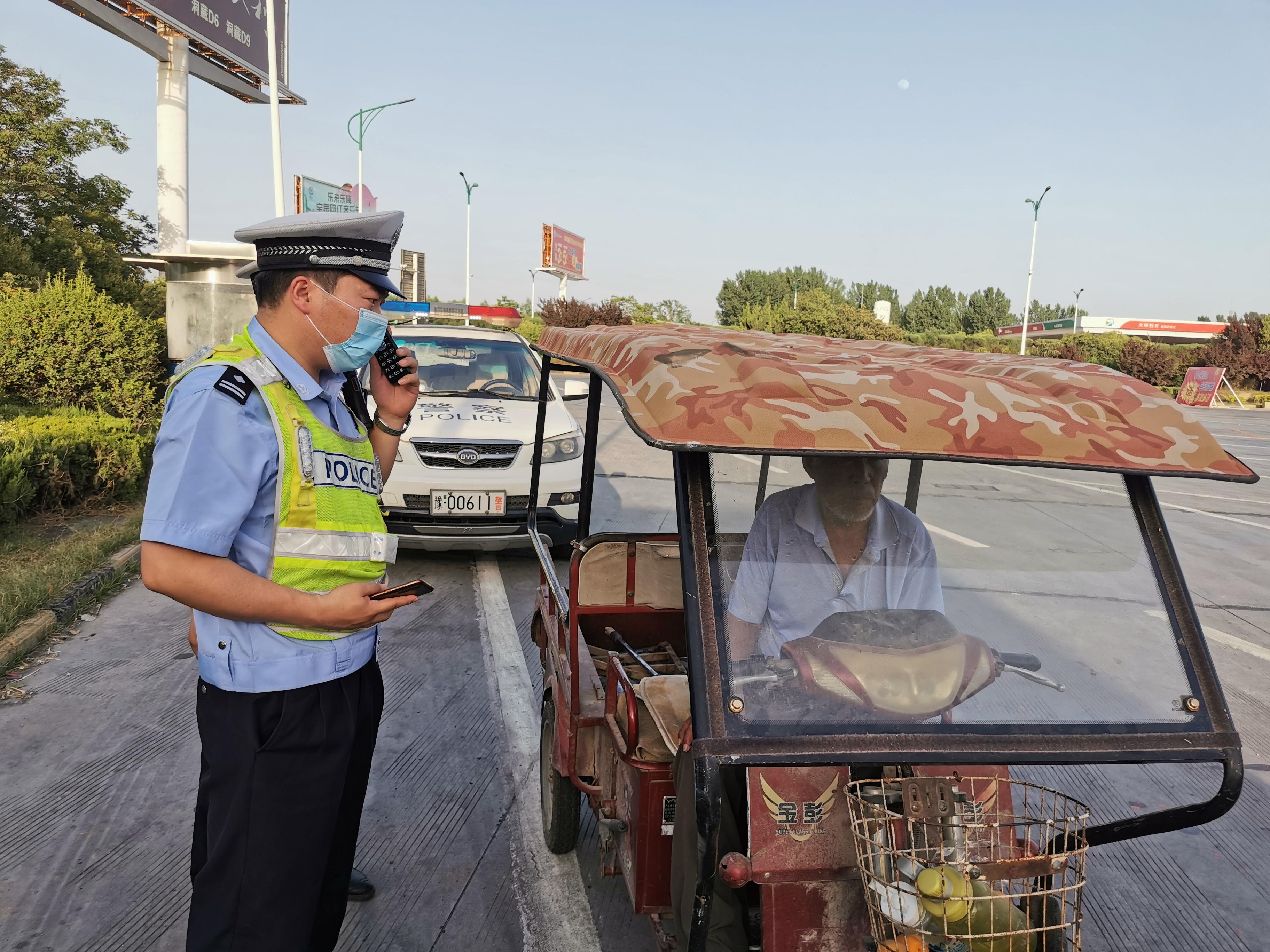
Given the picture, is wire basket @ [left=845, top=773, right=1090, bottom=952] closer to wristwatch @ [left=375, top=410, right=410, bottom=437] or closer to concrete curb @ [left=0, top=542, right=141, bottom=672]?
wristwatch @ [left=375, top=410, right=410, bottom=437]

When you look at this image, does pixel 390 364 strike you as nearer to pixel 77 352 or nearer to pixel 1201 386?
pixel 77 352

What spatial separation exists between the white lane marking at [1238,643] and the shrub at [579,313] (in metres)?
36.0

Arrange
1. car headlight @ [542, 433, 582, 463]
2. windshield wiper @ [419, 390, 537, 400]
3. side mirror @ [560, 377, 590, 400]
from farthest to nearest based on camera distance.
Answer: windshield wiper @ [419, 390, 537, 400]
car headlight @ [542, 433, 582, 463]
side mirror @ [560, 377, 590, 400]

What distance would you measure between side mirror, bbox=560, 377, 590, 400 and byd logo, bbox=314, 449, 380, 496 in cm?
282

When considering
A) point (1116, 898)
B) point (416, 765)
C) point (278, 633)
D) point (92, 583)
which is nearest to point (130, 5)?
point (92, 583)

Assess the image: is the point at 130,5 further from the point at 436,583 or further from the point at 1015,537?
the point at 1015,537

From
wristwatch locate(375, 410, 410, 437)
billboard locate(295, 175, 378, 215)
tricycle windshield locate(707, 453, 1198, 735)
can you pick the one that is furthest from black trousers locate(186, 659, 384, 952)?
billboard locate(295, 175, 378, 215)

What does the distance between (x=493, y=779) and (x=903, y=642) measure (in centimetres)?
238

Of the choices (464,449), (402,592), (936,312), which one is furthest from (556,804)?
(936,312)

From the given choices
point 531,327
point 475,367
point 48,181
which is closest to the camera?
point 475,367

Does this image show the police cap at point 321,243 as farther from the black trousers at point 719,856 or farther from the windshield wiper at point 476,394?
the windshield wiper at point 476,394

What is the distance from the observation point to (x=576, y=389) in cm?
552

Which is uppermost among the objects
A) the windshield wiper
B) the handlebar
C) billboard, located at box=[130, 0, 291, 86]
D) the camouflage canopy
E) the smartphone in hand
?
→ billboard, located at box=[130, 0, 291, 86]

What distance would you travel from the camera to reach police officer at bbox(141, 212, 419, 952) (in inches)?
72.7
